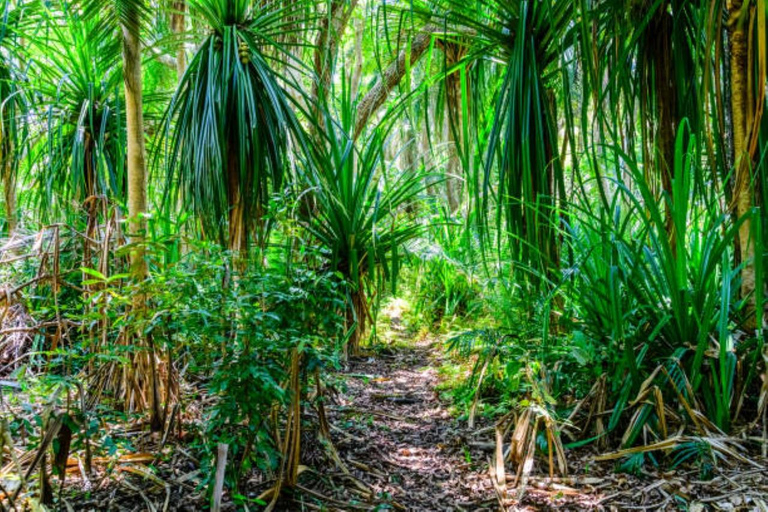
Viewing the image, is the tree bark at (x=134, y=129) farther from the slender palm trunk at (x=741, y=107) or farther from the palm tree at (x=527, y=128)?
the slender palm trunk at (x=741, y=107)

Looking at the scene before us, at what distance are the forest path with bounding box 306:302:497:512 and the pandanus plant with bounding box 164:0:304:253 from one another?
818mm

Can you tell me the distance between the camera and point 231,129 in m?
2.12

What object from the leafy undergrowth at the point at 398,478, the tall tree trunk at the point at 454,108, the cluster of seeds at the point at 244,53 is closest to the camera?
the leafy undergrowth at the point at 398,478

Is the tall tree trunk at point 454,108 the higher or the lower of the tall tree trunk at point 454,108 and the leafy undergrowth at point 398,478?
the higher

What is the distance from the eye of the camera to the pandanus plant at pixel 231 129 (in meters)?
2.03

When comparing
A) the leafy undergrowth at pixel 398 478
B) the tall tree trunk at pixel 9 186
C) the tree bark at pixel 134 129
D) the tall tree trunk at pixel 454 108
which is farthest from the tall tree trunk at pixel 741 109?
the tall tree trunk at pixel 9 186

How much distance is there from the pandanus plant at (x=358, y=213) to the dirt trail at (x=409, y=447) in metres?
0.46

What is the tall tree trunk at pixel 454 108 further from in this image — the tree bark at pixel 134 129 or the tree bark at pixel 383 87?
the tree bark at pixel 134 129

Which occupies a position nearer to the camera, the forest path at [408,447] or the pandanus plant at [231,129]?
the forest path at [408,447]

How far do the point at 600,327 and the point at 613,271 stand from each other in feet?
0.86

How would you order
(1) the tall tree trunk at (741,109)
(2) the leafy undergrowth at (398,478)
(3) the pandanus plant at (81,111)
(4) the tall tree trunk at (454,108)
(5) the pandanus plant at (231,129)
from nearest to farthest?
(2) the leafy undergrowth at (398,478)
(1) the tall tree trunk at (741,109)
(5) the pandanus plant at (231,129)
(4) the tall tree trunk at (454,108)
(3) the pandanus plant at (81,111)

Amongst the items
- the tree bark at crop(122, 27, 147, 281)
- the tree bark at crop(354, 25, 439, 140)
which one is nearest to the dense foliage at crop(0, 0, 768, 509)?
the tree bark at crop(122, 27, 147, 281)

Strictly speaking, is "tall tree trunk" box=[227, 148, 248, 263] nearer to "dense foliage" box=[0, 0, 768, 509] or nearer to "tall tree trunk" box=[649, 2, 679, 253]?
"dense foliage" box=[0, 0, 768, 509]

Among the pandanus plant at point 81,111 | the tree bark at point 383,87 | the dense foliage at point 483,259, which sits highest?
the tree bark at point 383,87
